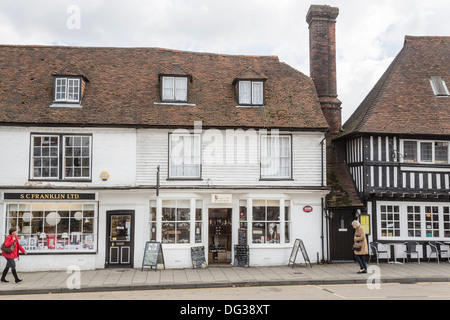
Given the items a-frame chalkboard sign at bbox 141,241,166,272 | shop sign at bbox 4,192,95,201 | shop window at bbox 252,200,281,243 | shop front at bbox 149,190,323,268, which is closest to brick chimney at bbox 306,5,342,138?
shop front at bbox 149,190,323,268

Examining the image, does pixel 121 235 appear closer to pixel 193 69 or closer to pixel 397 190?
pixel 193 69

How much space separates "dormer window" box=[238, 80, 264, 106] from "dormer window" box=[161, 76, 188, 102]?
2197mm

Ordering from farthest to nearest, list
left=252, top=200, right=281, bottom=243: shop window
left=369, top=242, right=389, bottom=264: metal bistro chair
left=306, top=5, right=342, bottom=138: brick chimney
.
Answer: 1. left=306, top=5, right=342, bottom=138: brick chimney
2. left=369, top=242, right=389, bottom=264: metal bistro chair
3. left=252, top=200, right=281, bottom=243: shop window

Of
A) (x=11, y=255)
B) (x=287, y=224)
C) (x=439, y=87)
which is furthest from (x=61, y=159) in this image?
(x=439, y=87)

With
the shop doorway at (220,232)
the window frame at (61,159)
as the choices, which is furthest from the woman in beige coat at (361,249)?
the window frame at (61,159)

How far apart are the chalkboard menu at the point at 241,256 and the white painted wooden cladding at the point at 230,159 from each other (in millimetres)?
2321

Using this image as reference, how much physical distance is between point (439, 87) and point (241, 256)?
11.2 metres

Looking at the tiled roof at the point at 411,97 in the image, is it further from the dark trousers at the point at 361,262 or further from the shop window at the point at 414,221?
the dark trousers at the point at 361,262

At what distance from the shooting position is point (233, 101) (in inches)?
703

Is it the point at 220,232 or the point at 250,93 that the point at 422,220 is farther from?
the point at 250,93

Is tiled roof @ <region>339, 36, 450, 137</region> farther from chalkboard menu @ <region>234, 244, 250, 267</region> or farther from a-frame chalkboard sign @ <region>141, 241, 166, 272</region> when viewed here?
a-frame chalkboard sign @ <region>141, 241, 166, 272</region>

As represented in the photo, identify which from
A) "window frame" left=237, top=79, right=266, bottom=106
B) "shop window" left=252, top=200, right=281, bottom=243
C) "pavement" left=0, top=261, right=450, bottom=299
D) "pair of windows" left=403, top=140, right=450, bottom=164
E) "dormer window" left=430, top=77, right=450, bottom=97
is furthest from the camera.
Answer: "dormer window" left=430, top=77, right=450, bottom=97

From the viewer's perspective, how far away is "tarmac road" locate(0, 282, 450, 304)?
10.9m
